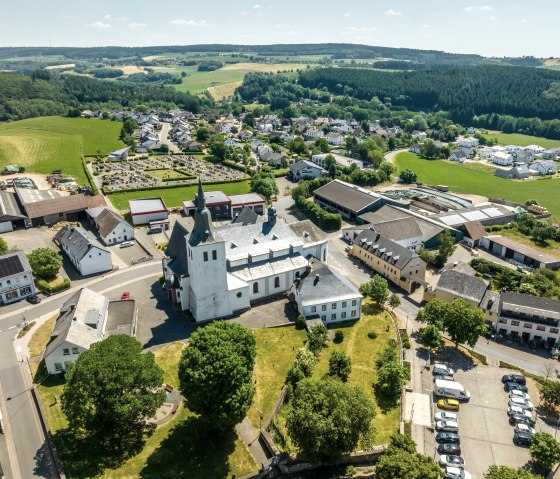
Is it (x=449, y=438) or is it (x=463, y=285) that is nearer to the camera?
(x=449, y=438)

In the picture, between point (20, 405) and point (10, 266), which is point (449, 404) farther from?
point (10, 266)

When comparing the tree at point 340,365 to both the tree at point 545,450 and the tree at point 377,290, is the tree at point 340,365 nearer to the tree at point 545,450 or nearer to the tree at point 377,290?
the tree at point 377,290

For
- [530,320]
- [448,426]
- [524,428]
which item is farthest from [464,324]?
[448,426]

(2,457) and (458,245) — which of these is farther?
(458,245)

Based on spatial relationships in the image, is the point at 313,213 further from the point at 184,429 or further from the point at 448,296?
the point at 184,429

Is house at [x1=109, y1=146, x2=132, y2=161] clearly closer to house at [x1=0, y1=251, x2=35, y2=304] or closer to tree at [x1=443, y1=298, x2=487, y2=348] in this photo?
house at [x1=0, y1=251, x2=35, y2=304]

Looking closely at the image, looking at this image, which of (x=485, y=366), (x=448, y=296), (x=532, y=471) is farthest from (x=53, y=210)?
(x=532, y=471)

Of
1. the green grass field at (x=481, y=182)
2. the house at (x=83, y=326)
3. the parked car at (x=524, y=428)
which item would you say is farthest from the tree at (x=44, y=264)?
the green grass field at (x=481, y=182)
